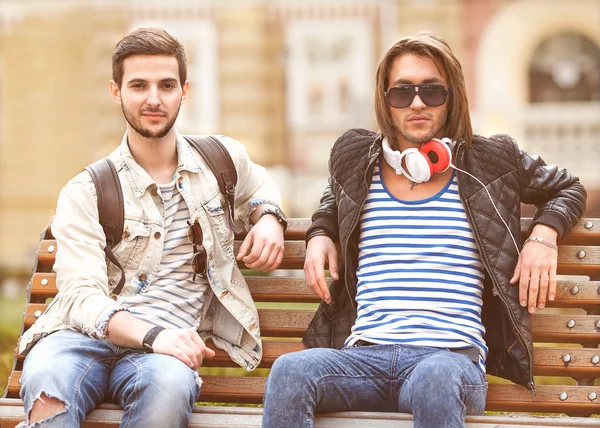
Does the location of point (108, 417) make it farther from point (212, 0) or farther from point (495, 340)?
point (212, 0)

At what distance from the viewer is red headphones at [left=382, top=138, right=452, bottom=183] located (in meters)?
3.45

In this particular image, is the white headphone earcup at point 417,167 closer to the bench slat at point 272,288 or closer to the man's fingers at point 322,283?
the man's fingers at point 322,283

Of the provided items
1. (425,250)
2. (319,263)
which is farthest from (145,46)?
(425,250)

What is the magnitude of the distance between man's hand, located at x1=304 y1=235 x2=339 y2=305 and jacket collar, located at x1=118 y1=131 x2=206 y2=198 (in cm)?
53

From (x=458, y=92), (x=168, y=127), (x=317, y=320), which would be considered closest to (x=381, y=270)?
(x=317, y=320)

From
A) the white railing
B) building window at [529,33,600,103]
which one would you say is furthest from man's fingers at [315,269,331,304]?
building window at [529,33,600,103]

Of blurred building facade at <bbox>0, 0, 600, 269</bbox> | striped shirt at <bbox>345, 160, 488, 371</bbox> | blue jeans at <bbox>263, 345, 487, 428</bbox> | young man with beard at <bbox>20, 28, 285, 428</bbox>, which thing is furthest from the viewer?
blurred building facade at <bbox>0, 0, 600, 269</bbox>

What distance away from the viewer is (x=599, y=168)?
16.3m

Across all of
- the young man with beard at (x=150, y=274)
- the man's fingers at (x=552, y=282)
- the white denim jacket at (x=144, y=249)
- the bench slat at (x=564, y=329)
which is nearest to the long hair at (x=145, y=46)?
the young man with beard at (x=150, y=274)

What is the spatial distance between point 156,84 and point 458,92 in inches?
43.1

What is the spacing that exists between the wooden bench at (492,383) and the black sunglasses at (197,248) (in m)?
0.37

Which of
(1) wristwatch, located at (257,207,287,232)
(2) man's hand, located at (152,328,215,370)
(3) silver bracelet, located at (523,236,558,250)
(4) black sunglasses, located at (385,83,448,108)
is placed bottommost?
(2) man's hand, located at (152,328,215,370)

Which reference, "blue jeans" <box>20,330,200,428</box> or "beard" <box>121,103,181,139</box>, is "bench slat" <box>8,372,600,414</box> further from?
"beard" <box>121,103,181,139</box>

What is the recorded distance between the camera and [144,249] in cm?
358
